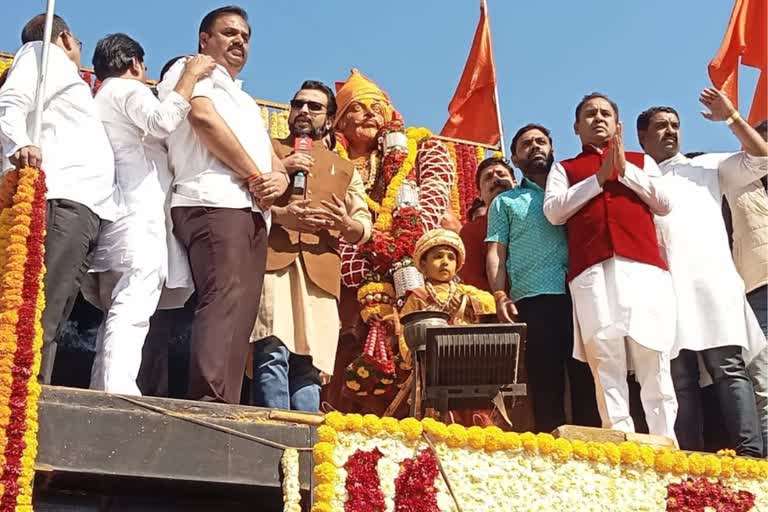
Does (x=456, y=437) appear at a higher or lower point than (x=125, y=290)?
lower

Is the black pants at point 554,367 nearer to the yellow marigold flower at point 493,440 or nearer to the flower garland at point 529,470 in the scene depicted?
the flower garland at point 529,470

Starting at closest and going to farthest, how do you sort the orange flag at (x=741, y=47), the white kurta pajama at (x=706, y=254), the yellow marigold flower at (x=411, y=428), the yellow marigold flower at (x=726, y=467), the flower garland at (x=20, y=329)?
the flower garland at (x=20, y=329), the yellow marigold flower at (x=411, y=428), the yellow marigold flower at (x=726, y=467), the white kurta pajama at (x=706, y=254), the orange flag at (x=741, y=47)

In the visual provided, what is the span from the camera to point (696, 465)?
208 inches

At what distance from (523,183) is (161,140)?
1991mm

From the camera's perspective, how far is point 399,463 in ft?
15.9

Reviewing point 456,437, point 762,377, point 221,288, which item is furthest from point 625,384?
point 221,288

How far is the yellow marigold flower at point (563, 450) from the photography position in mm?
5098

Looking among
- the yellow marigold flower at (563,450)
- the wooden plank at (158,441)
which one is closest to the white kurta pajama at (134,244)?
the wooden plank at (158,441)

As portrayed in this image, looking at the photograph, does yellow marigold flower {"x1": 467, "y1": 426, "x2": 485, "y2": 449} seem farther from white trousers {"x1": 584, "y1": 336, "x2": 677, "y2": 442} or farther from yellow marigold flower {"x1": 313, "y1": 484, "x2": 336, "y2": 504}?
white trousers {"x1": 584, "y1": 336, "x2": 677, "y2": 442}

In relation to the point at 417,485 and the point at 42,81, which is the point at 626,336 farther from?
the point at 42,81

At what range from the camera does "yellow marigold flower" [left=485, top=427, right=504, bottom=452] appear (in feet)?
16.4

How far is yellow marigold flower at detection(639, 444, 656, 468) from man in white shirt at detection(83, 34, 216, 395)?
197 centimetres

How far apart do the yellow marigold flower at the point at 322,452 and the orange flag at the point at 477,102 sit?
6.14 m

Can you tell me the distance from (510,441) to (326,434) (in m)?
0.75
